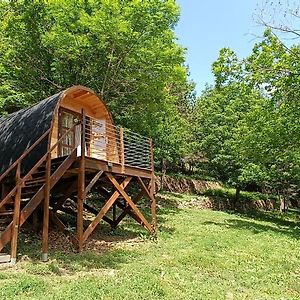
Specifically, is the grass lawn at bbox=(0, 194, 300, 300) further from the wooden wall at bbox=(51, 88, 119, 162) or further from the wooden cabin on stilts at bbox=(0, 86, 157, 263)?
the wooden wall at bbox=(51, 88, 119, 162)

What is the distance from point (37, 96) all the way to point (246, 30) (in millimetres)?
10223

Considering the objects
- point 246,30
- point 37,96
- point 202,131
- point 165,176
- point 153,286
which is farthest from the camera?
point 165,176

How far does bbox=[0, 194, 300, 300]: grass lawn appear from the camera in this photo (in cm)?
603

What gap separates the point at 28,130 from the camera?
34.9 ft

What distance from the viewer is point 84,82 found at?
627 inches

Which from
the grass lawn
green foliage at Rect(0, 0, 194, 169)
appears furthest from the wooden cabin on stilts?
green foliage at Rect(0, 0, 194, 169)

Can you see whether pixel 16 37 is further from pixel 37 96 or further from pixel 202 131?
pixel 202 131

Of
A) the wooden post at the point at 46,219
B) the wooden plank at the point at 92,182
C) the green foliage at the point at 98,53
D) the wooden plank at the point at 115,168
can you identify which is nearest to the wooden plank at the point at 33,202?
the wooden post at the point at 46,219

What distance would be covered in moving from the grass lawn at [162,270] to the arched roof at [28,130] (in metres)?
2.56

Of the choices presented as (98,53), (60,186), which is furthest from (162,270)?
(98,53)

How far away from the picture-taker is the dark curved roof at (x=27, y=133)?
10117mm

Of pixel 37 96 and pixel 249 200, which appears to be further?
pixel 249 200

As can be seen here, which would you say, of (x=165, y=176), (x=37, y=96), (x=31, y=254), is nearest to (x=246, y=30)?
(x=31, y=254)

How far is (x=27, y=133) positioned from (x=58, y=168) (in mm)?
2355
